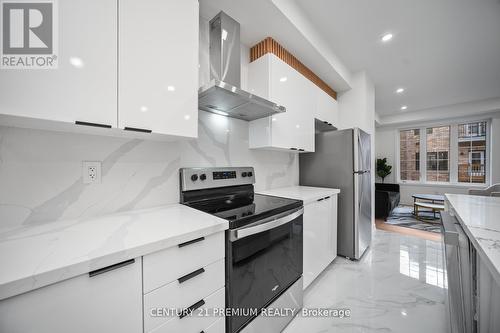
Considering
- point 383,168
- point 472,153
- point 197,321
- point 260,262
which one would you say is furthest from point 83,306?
point 472,153

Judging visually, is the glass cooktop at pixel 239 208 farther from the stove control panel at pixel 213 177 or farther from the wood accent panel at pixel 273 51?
the wood accent panel at pixel 273 51

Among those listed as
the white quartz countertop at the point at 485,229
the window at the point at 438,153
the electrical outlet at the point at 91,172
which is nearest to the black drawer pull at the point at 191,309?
the electrical outlet at the point at 91,172

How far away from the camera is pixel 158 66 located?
997mm

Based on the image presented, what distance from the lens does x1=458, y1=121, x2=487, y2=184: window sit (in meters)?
4.96

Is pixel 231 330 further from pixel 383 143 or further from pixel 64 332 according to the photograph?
pixel 383 143

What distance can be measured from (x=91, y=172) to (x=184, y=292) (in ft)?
2.68

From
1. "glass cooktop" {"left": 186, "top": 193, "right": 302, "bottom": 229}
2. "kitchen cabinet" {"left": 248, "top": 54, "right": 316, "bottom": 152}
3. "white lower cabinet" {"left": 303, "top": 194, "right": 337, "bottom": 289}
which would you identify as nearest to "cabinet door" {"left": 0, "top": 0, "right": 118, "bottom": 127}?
"glass cooktop" {"left": 186, "top": 193, "right": 302, "bottom": 229}

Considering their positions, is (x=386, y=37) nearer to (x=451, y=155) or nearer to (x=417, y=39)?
(x=417, y=39)

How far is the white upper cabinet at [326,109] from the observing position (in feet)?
8.12

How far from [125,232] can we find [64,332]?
323mm

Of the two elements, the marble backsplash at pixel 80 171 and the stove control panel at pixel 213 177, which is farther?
the stove control panel at pixel 213 177

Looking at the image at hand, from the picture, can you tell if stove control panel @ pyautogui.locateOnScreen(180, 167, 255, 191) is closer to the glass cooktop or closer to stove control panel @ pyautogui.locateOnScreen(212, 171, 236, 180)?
stove control panel @ pyautogui.locateOnScreen(212, 171, 236, 180)

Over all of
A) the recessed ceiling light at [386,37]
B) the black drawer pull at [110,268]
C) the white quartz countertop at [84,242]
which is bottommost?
the black drawer pull at [110,268]

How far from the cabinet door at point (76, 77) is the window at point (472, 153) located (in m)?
7.80
